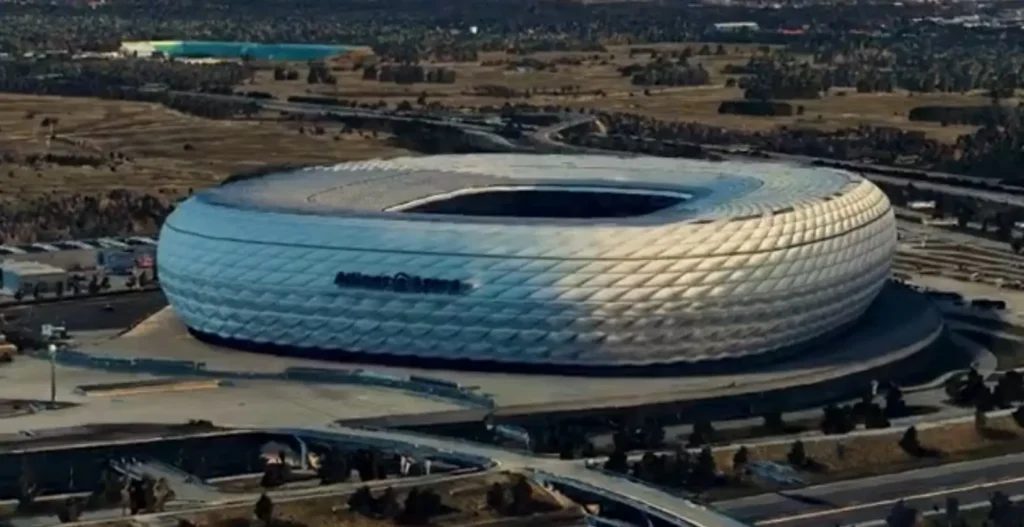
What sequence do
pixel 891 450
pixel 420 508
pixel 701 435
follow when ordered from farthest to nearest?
pixel 701 435 < pixel 891 450 < pixel 420 508

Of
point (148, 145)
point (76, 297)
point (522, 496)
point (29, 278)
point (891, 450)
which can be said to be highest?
point (522, 496)

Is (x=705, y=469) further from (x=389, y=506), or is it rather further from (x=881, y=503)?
(x=389, y=506)

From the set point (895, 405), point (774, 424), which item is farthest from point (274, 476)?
point (895, 405)

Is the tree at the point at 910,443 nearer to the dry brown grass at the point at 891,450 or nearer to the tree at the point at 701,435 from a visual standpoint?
the dry brown grass at the point at 891,450

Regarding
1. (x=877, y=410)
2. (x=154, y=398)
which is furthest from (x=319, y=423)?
(x=877, y=410)

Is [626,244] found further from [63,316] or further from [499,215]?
[63,316]
